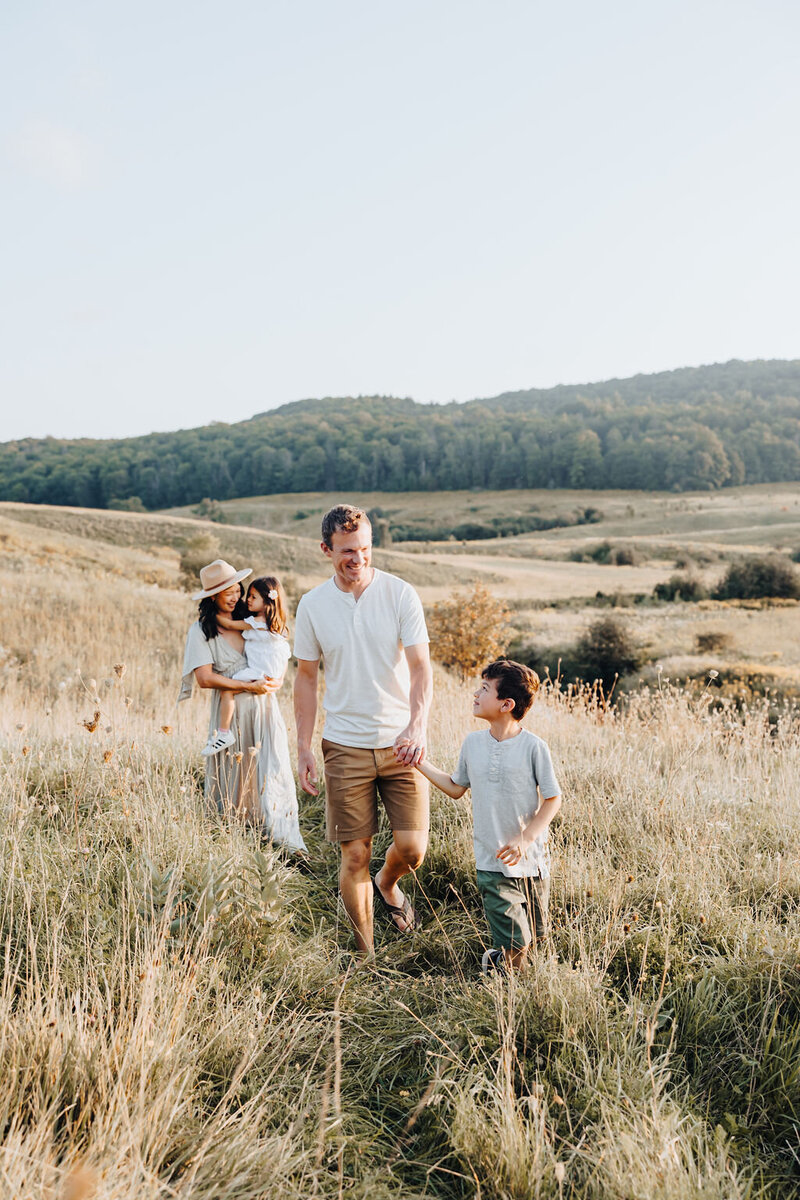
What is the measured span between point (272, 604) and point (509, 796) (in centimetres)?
212

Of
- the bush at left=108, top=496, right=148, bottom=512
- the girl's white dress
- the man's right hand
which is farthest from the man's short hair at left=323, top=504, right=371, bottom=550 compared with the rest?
the bush at left=108, top=496, right=148, bottom=512

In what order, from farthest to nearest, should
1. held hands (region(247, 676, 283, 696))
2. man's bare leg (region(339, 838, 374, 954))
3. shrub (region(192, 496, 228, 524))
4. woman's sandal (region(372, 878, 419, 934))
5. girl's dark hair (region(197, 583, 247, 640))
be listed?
shrub (region(192, 496, 228, 524)), girl's dark hair (region(197, 583, 247, 640)), held hands (region(247, 676, 283, 696)), woman's sandal (region(372, 878, 419, 934)), man's bare leg (region(339, 838, 374, 954))

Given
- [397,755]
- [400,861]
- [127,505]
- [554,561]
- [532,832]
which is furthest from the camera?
[127,505]

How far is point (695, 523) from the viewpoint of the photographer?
8012 cm

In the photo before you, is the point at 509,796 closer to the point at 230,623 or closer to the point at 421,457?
the point at 230,623

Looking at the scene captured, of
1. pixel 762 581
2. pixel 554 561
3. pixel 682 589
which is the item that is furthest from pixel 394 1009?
pixel 554 561

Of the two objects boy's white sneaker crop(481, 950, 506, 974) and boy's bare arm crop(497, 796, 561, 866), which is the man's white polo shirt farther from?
boy's white sneaker crop(481, 950, 506, 974)

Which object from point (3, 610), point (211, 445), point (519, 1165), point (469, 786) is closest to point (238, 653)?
point (469, 786)

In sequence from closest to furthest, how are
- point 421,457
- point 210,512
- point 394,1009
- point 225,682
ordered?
1. point 394,1009
2. point 225,682
3. point 210,512
4. point 421,457

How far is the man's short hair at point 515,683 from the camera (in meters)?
3.40

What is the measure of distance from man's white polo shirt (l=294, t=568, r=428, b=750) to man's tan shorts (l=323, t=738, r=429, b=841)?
2.8 inches

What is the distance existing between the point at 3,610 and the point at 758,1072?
14.5 meters

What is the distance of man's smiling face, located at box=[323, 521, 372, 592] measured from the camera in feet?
12.0

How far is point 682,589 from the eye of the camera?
40.3 meters
